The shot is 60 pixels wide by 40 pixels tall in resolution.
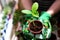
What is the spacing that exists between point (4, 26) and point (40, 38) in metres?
0.23

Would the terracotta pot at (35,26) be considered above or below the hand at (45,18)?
below

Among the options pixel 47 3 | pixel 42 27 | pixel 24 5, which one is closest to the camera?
pixel 42 27

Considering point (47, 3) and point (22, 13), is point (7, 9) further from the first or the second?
point (47, 3)

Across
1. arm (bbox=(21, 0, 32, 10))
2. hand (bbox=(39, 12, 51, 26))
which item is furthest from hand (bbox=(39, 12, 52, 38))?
arm (bbox=(21, 0, 32, 10))

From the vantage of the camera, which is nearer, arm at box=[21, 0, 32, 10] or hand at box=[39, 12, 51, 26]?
hand at box=[39, 12, 51, 26]

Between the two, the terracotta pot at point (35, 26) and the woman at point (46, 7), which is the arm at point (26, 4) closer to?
the woman at point (46, 7)

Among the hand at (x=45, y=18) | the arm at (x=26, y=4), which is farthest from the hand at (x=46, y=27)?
the arm at (x=26, y=4)

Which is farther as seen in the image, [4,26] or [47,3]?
[47,3]

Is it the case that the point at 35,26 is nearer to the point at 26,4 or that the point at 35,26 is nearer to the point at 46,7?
the point at 26,4

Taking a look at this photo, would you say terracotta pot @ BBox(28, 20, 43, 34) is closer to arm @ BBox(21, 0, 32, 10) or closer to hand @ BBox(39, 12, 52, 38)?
hand @ BBox(39, 12, 52, 38)

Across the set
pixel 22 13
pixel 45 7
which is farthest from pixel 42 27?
pixel 45 7

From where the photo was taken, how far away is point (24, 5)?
101cm

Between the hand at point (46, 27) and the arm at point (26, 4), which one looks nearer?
the hand at point (46, 27)

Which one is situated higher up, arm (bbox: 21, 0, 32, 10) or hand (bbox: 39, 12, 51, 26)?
arm (bbox: 21, 0, 32, 10)
